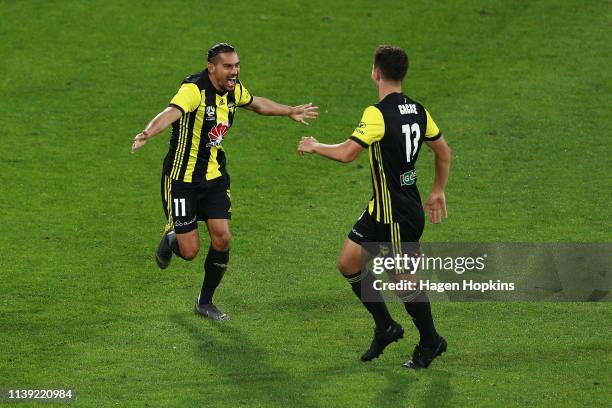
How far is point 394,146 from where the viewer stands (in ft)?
29.9

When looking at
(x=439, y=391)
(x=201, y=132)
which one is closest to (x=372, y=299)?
(x=439, y=391)

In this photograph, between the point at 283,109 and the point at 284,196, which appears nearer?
the point at 283,109

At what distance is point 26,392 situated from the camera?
29.4 ft

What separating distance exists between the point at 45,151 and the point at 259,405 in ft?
21.5

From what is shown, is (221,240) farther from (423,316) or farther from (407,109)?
(407,109)

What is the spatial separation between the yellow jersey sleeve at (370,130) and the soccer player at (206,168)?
1.40 meters

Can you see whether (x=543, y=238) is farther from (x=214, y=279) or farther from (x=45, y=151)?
(x=45, y=151)

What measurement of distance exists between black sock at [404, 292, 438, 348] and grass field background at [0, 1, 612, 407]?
Result: 284 mm

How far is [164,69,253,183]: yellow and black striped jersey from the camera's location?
33.8 feet

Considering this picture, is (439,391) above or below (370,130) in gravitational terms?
below

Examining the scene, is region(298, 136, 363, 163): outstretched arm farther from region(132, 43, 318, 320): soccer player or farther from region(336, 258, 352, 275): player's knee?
Result: region(132, 43, 318, 320): soccer player

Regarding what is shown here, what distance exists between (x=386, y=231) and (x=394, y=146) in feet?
2.30

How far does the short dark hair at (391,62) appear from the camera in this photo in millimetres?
9031

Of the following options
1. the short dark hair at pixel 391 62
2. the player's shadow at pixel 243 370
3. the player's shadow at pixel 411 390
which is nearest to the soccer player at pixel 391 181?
the short dark hair at pixel 391 62
